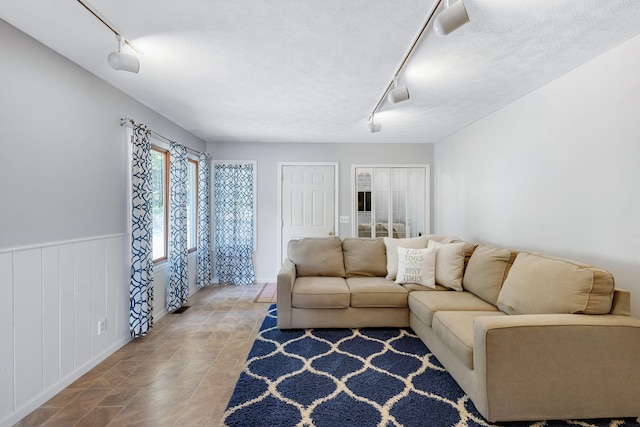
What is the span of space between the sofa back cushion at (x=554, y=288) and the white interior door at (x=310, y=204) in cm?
302

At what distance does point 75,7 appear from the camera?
5.30ft

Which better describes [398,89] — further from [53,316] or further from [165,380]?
[53,316]

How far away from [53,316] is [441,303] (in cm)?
298

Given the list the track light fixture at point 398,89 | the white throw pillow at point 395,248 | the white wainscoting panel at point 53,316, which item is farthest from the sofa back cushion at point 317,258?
the white wainscoting panel at point 53,316

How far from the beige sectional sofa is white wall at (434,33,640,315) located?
0.37 m

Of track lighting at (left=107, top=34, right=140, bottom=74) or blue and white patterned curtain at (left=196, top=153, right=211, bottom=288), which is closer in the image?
track lighting at (left=107, top=34, right=140, bottom=74)

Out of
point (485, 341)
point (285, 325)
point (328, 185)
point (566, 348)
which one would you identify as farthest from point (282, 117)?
point (566, 348)

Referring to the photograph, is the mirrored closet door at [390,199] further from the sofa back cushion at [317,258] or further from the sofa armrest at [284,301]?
the sofa armrest at [284,301]

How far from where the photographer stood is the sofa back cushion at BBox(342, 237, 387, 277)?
3516 mm

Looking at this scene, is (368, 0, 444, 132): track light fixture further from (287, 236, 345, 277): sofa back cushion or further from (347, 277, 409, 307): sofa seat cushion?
(347, 277, 409, 307): sofa seat cushion

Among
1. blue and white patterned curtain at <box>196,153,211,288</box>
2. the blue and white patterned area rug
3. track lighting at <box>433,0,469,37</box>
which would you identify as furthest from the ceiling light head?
blue and white patterned curtain at <box>196,153,211,288</box>

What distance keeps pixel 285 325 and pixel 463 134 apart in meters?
3.42

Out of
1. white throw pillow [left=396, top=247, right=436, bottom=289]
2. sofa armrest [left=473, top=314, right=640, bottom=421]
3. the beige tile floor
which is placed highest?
white throw pillow [left=396, top=247, right=436, bottom=289]

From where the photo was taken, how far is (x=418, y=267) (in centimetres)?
313
